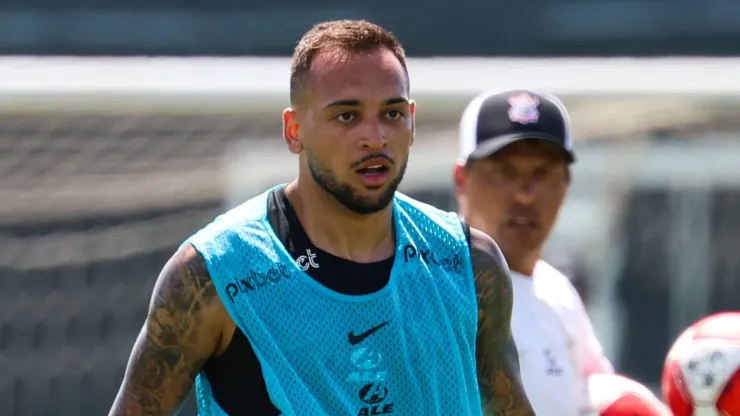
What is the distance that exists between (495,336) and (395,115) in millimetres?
564

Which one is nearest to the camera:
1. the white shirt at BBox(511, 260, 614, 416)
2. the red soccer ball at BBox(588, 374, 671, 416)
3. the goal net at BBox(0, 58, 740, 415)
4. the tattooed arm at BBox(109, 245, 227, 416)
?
the tattooed arm at BBox(109, 245, 227, 416)

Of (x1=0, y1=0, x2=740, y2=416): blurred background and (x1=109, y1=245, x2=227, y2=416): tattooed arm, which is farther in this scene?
(x1=0, y1=0, x2=740, y2=416): blurred background

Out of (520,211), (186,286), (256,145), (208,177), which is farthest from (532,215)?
(208,177)

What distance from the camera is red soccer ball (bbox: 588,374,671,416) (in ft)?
11.6

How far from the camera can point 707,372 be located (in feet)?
12.1

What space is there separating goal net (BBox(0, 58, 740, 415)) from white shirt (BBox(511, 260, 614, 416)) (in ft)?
12.9

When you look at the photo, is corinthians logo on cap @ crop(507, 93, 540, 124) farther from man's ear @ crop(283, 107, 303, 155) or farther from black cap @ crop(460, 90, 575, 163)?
man's ear @ crop(283, 107, 303, 155)

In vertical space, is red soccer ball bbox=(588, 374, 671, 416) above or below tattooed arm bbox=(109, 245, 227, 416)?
below

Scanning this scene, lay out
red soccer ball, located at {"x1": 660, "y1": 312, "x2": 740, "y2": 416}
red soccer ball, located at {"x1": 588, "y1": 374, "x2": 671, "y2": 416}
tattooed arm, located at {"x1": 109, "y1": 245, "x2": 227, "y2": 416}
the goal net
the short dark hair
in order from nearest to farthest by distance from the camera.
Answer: tattooed arm, located at {"x1": 109, "y1": 245, "x2": 227, "y2": 416}, the short dark hair, red soccer ball, located at {"x1": 588, "y1": 374, "x2": 671, "y2": 416}, red soccer ball, located at {"x1": 660, "y1": 312, "x2": 740, "y2": 416}, the goal net

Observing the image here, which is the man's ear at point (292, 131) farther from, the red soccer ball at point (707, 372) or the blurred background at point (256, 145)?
the blurred background at point (256, 145)

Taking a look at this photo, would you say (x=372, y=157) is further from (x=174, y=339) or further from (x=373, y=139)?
(x=174, y=339)

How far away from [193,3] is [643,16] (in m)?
3.23

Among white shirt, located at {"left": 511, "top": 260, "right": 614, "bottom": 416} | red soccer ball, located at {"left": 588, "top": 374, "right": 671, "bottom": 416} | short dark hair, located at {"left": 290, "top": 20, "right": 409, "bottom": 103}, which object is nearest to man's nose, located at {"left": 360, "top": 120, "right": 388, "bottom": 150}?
short dark hair, located at {"left": 290, "top": 20, "right": 409, "bottom": 103}

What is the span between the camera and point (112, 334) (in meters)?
8.18
